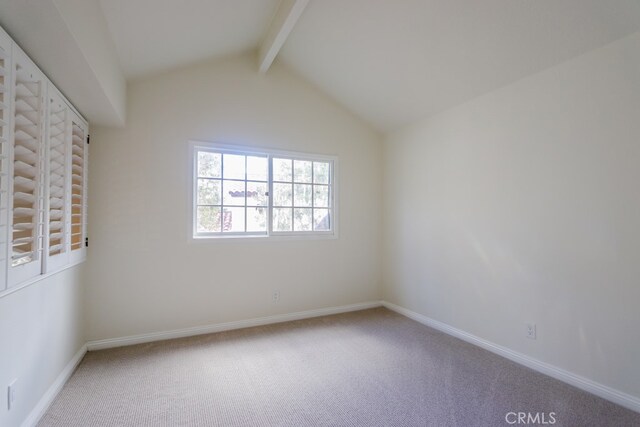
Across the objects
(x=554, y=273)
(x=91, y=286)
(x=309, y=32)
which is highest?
(x=309, y=32)

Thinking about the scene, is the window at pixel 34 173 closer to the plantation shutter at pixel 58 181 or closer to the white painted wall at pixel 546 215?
the plantation shutter at pixel 58 181

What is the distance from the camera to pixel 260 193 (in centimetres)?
359

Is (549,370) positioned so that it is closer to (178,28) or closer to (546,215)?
(546,215)

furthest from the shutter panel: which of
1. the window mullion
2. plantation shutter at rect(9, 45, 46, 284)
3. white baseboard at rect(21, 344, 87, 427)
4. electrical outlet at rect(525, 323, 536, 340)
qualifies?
electrical outlet at rect(525, 323, 536, 340)

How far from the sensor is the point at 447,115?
330 cm

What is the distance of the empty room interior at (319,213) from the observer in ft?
6.22

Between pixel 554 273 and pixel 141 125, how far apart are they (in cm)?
383

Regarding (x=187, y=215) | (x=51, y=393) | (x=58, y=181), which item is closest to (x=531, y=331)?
(x=187, y=215)

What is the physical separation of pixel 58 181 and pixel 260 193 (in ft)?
6.00

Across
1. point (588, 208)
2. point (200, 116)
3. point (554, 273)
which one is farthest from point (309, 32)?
point (554, 273)

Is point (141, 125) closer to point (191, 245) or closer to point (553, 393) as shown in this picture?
point (191, 245)

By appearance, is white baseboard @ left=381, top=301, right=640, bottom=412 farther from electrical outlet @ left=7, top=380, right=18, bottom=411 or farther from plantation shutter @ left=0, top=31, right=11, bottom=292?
plantation shutter @ left=0, top=31, right=11, bottom=292

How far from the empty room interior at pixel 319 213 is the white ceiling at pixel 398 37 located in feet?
0.07

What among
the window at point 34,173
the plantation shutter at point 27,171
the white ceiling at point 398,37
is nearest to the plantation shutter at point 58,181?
the window at point 34,173
